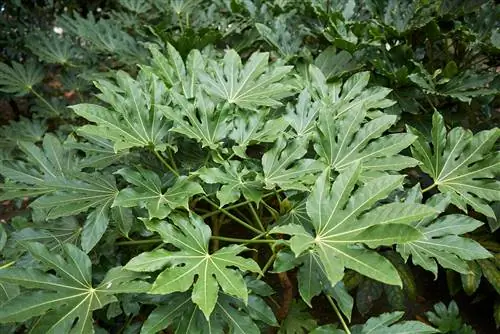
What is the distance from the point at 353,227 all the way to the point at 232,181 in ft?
1.27

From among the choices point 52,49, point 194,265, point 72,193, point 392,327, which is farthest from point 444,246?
point 52,49

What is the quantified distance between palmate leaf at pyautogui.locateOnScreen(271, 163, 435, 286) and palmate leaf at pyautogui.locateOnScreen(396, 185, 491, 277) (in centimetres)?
23

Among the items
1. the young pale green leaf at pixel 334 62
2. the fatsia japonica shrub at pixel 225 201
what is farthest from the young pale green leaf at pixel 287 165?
the young pale green leaf at pixel 334 62

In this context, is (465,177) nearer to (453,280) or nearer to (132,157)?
(453,280)

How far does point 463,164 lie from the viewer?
4.82ft

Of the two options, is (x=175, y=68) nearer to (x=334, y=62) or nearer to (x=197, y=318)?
(x=334, y=62)

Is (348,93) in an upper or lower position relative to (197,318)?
upper

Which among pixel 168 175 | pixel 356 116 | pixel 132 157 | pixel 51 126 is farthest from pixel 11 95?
pixel 356 116

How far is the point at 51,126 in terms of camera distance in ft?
12.8

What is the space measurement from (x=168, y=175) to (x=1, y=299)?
1.85ft

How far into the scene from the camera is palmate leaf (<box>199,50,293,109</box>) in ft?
5.19

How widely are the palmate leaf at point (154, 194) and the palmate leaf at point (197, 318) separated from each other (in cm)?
24

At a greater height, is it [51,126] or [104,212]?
[104,212]

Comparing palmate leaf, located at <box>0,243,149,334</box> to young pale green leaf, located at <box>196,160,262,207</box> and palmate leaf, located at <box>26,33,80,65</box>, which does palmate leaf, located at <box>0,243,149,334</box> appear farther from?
palmate leaf, located at <box>26,33,80,65</box>
